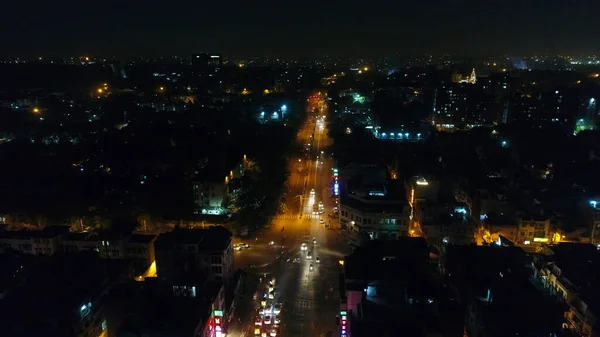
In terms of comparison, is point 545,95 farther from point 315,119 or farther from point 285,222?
point 285,222

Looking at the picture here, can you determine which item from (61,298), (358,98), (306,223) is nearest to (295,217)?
(306,223)

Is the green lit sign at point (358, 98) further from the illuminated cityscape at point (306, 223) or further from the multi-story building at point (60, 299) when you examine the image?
the multi-story building at point (60, 299)

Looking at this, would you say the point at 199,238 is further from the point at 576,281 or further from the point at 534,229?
the point at 534,229

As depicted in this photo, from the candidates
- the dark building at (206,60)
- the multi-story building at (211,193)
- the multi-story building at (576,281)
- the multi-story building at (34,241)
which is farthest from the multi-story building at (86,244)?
the dark building at (206,60)

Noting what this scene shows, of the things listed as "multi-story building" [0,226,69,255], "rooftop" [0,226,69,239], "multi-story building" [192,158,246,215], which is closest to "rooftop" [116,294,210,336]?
"multi-story building" [0,226,69,255]

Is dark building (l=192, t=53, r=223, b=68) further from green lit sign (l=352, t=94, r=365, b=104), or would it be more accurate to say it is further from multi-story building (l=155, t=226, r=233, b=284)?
multi-story building (l=155, t=226, r=233, b=284)
